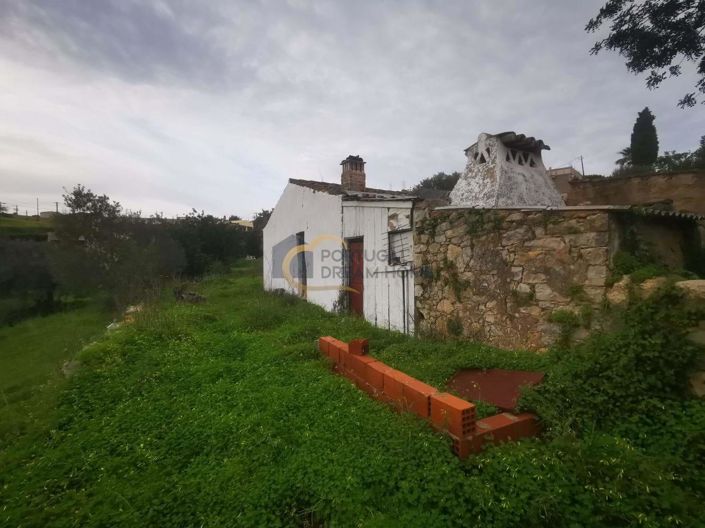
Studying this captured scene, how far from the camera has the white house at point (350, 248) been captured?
262 inches

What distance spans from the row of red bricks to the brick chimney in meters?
7.63

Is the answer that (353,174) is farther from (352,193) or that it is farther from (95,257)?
(95,257)

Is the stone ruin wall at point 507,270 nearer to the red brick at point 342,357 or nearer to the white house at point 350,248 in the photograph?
the white house at point 350,248

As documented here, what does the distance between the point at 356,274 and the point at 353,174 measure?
13.4ft

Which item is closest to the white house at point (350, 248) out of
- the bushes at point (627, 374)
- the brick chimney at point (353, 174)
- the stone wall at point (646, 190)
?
the brick chimney at point (353, 174)

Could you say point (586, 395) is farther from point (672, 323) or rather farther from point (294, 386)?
point (294, 386)

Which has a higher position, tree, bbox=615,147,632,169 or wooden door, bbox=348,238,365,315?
tree, bbox=615,147,632,169

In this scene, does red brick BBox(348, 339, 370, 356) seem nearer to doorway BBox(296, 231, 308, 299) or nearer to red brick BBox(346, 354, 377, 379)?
red brick BBox(346, 354, 377, 379)

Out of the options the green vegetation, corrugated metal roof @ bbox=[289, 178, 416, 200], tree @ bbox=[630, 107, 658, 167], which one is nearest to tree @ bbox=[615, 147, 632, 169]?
tree @ bbox=[630, 107, 658, 167]

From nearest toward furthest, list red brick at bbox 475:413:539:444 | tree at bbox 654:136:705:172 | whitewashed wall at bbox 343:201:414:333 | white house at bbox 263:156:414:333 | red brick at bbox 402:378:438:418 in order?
red brick at bbox 475:413:539:444 → red brick at bbox 402:378:438:418 → whitewashed wall at bbox 343:201:414:333 → white house at bbox 263:156:414:333 → tree at bbox 654:136:705:172

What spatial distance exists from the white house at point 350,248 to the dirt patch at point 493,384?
2.36 m

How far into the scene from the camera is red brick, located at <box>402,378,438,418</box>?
299 centimetres

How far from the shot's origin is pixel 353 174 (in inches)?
423

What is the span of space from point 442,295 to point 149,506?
4687 mm
